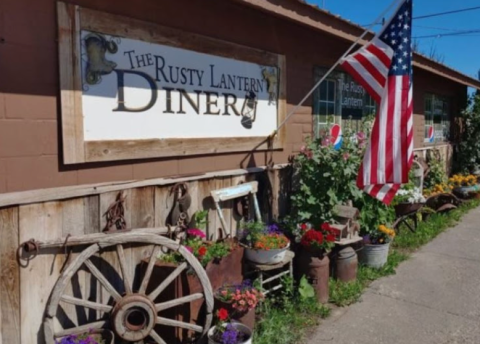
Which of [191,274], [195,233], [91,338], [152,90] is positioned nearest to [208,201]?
[195,233]

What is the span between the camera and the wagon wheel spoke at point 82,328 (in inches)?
107

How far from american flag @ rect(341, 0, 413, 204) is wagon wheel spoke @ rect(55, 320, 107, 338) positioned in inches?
95.4

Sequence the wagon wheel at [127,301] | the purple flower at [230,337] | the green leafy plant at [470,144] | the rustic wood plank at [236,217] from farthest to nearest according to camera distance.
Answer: the green leafy plant at [470,144] < the rustic wood plank at [236,217] < the purple flower at [230,337] < the wagon wheel at [127,301]

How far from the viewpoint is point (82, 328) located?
2.80 meters

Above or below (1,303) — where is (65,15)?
above

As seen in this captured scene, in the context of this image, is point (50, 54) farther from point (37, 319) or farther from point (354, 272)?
point (354, 272)

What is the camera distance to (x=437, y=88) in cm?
996

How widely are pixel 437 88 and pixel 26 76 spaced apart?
935 cm

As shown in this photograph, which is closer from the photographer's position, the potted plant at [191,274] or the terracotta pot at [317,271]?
the potted plant at [191,274]

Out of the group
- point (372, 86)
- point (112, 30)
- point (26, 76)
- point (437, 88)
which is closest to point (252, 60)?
point (372, 86)

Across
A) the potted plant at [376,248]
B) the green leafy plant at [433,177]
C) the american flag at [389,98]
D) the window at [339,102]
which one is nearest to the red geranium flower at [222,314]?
the american flag at [389,98]

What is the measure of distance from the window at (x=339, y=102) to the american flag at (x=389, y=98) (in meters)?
1.16

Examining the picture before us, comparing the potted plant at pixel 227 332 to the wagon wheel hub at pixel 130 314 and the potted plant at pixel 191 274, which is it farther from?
the wagon wheel hub at pixel 130 314

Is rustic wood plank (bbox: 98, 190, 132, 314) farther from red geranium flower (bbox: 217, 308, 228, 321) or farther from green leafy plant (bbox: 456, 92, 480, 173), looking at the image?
green leafy plant (bbox: 456, 92, 480, 173)
